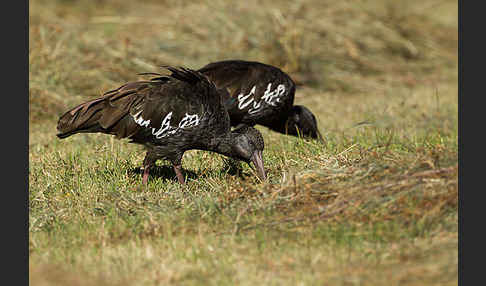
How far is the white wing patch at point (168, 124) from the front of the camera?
5785mm

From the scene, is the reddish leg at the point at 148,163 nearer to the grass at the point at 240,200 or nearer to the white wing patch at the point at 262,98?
the grass at the point at 240,200

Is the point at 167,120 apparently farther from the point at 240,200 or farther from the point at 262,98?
the point at 262,98

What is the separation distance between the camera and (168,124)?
19.1ft

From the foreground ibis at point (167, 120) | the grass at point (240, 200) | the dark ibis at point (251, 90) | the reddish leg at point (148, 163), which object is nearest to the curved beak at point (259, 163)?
the foreground ibis at point (167, 120)

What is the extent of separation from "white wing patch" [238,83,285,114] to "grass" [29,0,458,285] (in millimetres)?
518

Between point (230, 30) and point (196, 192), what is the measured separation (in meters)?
7.01

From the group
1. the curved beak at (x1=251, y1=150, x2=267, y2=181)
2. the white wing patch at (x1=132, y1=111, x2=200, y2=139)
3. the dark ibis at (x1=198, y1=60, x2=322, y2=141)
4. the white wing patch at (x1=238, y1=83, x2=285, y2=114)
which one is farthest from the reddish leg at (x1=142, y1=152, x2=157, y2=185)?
the white wing patch at (x1=238, y1=83, x2=285, y2=114)

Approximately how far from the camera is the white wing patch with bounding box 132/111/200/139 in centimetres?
579

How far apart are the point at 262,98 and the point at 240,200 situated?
2640 millimetres

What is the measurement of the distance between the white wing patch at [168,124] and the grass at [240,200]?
50cm

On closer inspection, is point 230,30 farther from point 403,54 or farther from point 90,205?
point 90,205

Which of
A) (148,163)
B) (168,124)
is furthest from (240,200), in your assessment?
(148,163)

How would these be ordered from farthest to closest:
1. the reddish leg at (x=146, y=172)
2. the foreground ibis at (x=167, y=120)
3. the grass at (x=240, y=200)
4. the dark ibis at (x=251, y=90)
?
the dark ibis at (x=251, y=90) → the reddish leg at (x=146, y=172) → the foreground ibis at (x=167, y=120) → the grass at (x=240, y=200)

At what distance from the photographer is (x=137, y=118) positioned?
18.9ft
